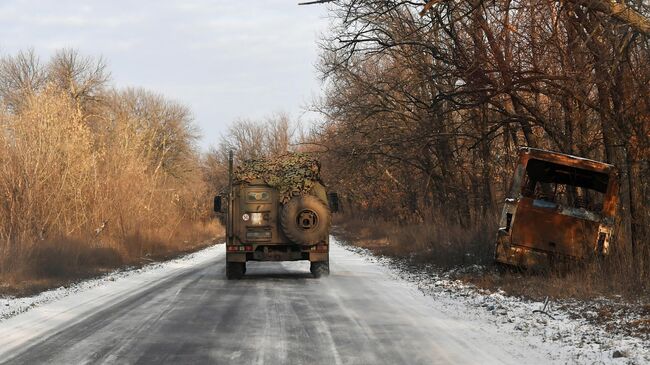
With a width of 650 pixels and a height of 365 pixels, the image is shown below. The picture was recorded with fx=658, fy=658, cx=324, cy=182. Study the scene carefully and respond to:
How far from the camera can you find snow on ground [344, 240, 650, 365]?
291 inches

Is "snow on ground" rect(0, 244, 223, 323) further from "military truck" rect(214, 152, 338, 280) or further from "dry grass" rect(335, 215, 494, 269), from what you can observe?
"dry grass" rect(335, 215, 494, 269)

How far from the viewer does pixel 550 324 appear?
945 cm

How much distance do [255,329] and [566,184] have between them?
934 centimetres

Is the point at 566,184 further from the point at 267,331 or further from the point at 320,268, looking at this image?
the point at 267,331

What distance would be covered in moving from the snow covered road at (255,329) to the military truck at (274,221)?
5.57ft

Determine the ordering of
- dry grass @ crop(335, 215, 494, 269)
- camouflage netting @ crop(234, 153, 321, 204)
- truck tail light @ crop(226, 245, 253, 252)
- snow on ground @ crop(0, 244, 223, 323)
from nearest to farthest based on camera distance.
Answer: snow on ground @ crop(0, 244, 223, 323)
truck tail light @ crop(226, 245, 253, 252)
camouflage netting @ crop(234, 153, 321, 204)
dry grass @ crop(335, 215, 494, 269)

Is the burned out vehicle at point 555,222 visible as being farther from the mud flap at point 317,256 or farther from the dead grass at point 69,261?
the dead grass at point 69,261

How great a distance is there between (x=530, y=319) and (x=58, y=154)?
16.5 meters

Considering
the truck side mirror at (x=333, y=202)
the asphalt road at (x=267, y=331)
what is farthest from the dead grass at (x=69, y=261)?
the truck side mirror at (x=333, y=202)

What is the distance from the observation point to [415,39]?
19562mm

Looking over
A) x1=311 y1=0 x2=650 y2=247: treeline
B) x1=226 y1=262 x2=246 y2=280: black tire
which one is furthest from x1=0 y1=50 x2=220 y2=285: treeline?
x1=311 y1=0 x2=650 y2=247: treeline

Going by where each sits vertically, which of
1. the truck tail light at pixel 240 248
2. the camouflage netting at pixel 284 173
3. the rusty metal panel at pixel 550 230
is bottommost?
the truck tail light at pixel 240 248

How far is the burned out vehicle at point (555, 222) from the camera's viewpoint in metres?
13.5

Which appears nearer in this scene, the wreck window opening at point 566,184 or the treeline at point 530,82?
the treeline at point 530,82
